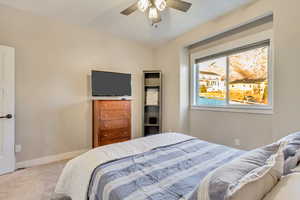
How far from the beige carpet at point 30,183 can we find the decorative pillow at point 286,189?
2219 mm

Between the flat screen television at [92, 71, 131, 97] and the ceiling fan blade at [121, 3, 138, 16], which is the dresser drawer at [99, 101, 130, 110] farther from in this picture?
the ceiling fan blade at [121, 3, 138, 16]

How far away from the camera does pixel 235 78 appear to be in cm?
311

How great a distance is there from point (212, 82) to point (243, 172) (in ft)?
10.0

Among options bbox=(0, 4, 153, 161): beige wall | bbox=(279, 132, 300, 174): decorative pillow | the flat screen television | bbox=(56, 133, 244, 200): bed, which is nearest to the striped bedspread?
bbox=(56, 133, 244, 200): bed

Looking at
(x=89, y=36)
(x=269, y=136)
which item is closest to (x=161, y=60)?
(x=89, y=36)

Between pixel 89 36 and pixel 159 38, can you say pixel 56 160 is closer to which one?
pixel 89 36

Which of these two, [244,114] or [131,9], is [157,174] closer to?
[131,9]

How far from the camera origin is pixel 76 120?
3.23m

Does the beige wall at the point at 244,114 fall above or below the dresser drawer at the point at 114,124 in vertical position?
above

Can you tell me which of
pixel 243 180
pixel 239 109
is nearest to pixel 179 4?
pixel 243 180

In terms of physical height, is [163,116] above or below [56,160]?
above

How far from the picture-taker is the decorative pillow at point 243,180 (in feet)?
2.00

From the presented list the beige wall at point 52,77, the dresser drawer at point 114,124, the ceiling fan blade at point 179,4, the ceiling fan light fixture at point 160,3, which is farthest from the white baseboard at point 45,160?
the ceiling fan blade at point 179,4

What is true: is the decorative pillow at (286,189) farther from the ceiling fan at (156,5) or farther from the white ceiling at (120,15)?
the white ceiling at (120,15)
